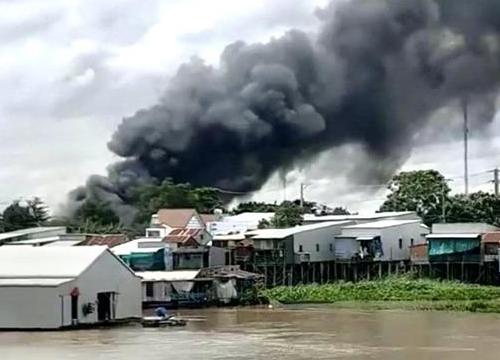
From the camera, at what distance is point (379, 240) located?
191ft

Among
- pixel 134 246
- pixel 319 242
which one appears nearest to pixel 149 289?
pixel 134 246

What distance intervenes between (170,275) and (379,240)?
14533mm

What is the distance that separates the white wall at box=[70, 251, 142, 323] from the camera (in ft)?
115

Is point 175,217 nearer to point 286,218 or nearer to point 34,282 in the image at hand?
point 286,218

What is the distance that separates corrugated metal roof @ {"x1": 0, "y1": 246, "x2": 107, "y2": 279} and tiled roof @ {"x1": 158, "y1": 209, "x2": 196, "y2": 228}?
96.3 ft

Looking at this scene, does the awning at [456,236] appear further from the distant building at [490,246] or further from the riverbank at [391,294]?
the riverbank at [391,294]

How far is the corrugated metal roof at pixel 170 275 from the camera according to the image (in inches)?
1864

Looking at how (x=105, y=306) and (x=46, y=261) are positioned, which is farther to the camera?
(x=46, y=261)

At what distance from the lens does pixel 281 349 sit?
1024 inches

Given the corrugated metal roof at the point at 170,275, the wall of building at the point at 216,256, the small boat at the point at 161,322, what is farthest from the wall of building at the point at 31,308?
the wall of building at the point at 216,256

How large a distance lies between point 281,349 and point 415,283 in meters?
27.1

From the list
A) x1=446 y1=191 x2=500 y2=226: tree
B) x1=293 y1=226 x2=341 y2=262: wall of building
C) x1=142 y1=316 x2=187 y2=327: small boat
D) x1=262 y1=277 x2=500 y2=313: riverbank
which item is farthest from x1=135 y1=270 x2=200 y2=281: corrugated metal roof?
x1=446 y1=191 x2=500 y2=226: tree

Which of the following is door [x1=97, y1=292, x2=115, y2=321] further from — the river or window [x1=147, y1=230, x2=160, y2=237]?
window [x1=147, y1=230, x2=160, y2=237]

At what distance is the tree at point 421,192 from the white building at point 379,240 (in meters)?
15.3
